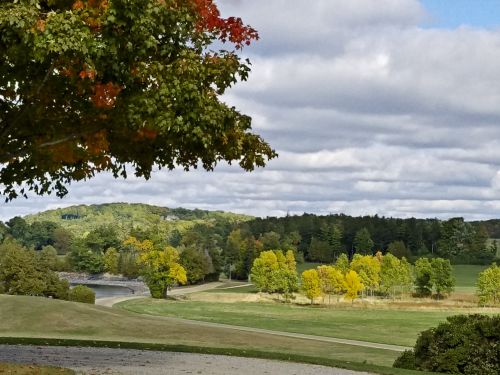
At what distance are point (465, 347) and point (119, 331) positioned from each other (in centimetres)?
2801

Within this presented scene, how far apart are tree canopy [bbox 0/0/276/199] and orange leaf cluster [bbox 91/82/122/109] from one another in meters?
0.02

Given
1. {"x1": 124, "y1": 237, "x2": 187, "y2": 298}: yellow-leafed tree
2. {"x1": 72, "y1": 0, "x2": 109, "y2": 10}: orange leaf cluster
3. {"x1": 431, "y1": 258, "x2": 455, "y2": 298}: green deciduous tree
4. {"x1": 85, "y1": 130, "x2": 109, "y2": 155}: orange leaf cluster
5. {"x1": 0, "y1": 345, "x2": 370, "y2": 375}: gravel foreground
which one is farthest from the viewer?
{"x1": 431, "y1": 258, "x2": 455, "y2": 298}: green deciduous tree

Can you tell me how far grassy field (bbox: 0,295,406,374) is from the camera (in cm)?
4278

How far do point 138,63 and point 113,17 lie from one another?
148 centimetres

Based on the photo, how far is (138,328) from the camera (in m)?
47.9

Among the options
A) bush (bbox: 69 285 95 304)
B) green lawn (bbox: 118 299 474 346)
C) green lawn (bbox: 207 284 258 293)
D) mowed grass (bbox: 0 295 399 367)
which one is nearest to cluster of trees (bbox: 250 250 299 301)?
green lawn (bbox: 207 284 258 293)

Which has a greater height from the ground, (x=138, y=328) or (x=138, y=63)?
(x=138, y=63)

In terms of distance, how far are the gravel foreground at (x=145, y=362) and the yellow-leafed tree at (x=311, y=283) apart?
324 feet

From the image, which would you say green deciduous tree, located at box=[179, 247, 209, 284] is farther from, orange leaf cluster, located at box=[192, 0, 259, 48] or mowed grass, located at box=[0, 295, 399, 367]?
orange leaf cluster, located at box=[192, 0, 259, 48]

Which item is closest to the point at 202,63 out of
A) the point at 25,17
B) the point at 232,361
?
the point at 25,17

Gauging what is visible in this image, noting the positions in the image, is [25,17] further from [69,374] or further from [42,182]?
[69,374]

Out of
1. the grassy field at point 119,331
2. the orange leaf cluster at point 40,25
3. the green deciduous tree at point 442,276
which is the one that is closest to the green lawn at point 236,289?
the green deciduous tree at point 442,276

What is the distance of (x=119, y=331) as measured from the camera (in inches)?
1839

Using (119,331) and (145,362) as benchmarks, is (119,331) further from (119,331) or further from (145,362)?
(145,362)
